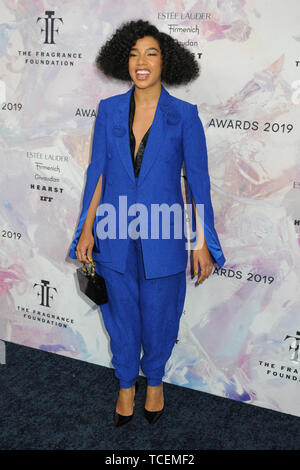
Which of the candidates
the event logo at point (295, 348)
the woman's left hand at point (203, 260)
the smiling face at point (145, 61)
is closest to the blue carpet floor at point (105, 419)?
the event logo at point (295, 348)

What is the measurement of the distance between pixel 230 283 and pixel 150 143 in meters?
0.73

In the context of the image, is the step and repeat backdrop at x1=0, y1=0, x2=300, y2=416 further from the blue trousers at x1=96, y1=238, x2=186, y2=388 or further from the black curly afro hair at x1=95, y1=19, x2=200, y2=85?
the blue trousers at x1=96, y1=238, x2=186, y2=388

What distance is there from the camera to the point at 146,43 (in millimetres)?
1755

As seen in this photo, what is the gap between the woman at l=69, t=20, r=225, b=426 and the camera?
5.87ft

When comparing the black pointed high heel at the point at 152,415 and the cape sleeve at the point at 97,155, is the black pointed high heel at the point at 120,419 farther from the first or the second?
the cape sleeve at the point at 97,155

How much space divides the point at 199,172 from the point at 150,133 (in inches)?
8.8

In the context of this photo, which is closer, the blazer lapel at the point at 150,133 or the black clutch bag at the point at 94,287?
the blazer lapel at the point at 150,133

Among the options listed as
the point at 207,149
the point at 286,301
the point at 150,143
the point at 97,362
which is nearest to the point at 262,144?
the point at 207,149

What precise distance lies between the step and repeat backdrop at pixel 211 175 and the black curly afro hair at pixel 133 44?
0.09 m

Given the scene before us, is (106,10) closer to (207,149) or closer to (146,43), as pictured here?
(146,43)

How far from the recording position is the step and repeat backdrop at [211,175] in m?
1.91

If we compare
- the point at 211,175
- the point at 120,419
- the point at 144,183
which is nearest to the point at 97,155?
the point at 144,183

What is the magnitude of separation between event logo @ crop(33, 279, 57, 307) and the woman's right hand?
58cm

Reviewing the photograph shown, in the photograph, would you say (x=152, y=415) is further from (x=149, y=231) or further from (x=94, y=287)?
(x=149, y=231)
